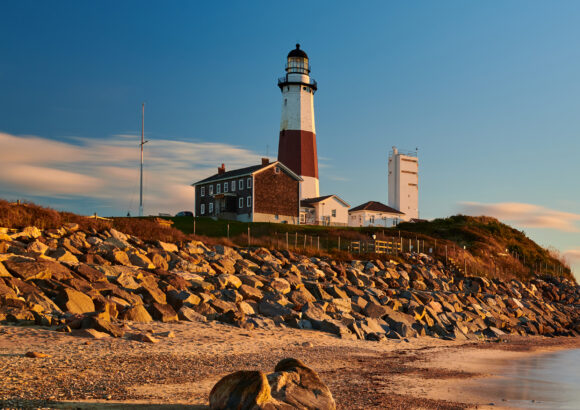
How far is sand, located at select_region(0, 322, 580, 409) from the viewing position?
7352mm

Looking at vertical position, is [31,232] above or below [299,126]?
below

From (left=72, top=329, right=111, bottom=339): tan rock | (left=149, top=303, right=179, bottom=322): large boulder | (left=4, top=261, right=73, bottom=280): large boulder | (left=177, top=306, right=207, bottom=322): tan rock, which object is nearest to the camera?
(left=72, top=329, right=111, bottom=339): tan rock

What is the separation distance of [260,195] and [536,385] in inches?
1692

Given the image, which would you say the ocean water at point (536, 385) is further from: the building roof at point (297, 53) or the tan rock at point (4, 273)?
the building roof at point (297, 53)

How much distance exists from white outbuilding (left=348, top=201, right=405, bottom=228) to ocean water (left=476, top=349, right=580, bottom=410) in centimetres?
5252

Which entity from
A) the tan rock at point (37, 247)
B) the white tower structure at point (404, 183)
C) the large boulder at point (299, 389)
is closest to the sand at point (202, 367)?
the large boulder at point (299, 389)

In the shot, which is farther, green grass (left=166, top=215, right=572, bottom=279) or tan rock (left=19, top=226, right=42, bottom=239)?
green grass (left=166, top=215, right=572, bottom=279)

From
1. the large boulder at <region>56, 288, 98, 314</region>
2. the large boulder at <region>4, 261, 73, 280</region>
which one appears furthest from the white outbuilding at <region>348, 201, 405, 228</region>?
the large boulder at <region>56, 288, 98, 314</region>

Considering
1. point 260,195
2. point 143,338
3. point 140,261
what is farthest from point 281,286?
point 260,195

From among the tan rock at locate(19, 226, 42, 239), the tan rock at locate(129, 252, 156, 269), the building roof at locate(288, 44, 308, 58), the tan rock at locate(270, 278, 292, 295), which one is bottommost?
the tan rock at locate(270, 278, 292, 295)

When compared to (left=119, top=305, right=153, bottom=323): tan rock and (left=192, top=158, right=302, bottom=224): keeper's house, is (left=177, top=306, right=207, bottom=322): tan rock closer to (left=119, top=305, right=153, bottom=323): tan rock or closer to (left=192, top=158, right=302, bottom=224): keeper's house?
(left=119, top=305, right=153, bottom=323): tan rock

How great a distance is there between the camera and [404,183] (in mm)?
74812

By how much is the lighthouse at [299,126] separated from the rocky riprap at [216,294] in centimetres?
3093

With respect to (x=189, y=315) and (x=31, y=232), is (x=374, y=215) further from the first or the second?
(x=189, y=315)
